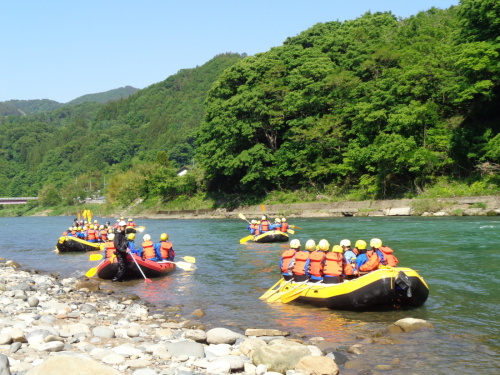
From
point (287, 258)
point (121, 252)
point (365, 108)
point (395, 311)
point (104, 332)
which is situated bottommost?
point (395, 311)

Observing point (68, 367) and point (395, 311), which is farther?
point (395, 311)

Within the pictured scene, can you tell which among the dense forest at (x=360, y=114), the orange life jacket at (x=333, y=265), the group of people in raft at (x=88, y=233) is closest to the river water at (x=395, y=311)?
the orange life jacket at (x=333, y=265)

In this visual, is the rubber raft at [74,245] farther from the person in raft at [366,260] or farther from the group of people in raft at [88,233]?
the person in raft at [366,260]

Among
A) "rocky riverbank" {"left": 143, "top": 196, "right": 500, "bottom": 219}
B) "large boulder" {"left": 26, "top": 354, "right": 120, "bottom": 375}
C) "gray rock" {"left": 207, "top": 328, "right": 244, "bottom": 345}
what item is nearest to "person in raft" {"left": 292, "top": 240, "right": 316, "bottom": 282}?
"gray rock" {"left": 207, "top": 328, "right": 244, "bottom": 345}

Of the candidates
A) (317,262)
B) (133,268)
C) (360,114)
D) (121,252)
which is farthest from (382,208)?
(317,262)

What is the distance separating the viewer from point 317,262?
1269cm

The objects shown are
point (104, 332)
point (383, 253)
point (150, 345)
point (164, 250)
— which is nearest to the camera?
point (150, 345)

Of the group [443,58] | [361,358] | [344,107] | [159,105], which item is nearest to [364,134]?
[344,107]

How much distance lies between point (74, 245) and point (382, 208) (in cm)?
2433

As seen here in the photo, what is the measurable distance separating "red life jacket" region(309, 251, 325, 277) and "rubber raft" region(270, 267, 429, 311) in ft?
2.33

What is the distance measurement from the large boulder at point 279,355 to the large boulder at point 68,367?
2544 mm

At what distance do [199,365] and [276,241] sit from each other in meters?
19.9

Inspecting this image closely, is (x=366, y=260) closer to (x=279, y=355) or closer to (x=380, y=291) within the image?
(x=380, y=291)

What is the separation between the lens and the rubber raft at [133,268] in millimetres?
16922
